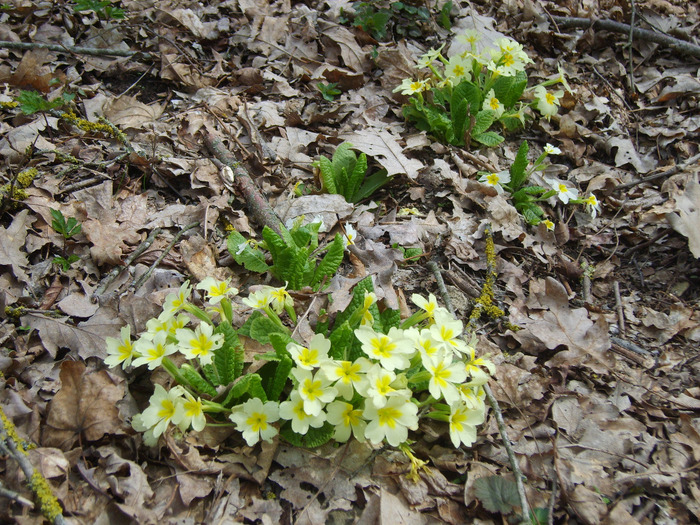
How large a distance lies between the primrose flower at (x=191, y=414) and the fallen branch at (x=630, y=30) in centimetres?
467

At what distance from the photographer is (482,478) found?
1.89 meters

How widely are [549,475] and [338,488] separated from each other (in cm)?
89

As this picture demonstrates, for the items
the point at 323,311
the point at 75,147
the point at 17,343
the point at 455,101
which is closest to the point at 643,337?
the point at 323,311

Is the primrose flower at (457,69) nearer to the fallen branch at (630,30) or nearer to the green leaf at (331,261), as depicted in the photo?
the fallen branch at (630,30)

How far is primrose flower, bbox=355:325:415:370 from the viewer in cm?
177

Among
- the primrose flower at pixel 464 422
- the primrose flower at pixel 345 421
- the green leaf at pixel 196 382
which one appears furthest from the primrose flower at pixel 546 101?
the green leaf at pixel 196 382

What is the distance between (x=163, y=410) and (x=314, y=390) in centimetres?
58

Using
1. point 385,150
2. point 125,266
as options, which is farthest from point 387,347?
point 385,150

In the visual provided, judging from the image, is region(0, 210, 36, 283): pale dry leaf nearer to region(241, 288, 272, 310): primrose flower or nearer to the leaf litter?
the leaf litter

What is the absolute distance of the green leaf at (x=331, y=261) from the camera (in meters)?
2.42

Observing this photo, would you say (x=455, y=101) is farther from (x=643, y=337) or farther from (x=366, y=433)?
(x=366, y=433)

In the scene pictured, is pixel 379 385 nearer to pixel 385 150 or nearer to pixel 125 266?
pixel 125 266

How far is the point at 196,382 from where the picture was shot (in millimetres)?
1947

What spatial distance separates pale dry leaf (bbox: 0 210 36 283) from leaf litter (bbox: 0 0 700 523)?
0.01m
